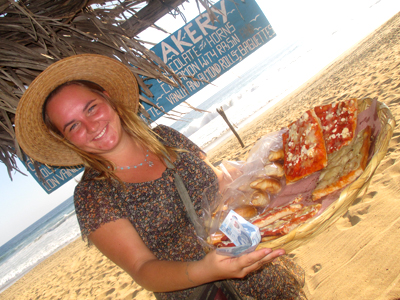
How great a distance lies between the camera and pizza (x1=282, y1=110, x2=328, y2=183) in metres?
1.13

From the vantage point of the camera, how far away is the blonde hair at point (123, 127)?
142cm

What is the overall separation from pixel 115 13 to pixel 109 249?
205 centimetres

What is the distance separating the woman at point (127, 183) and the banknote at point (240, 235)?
246 millimetres

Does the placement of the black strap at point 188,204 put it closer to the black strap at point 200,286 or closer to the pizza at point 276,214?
the black strap at point 200,286

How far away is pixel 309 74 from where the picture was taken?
45.1 feet

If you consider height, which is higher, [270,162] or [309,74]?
[270,162]

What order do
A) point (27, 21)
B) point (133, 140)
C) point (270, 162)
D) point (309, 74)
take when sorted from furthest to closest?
point (309, 74) < point (27, 21) < point (133, 140) < point (270, 162)

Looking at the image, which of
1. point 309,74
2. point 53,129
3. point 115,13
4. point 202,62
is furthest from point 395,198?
point 309,74

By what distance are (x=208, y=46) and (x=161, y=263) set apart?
2.29 m

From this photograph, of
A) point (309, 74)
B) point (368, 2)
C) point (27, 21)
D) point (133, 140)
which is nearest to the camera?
point (133, 140)

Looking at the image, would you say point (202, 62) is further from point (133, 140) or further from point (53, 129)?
point (53, 129)

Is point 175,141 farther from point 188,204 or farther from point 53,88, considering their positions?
point 53,88

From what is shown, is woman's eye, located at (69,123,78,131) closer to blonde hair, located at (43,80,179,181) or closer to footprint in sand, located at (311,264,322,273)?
blonde hair, located at (43,80,179,181)

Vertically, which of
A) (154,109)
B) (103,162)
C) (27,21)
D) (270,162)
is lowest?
(270,162)
